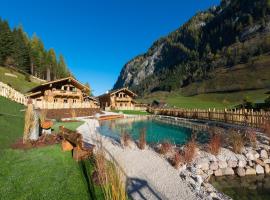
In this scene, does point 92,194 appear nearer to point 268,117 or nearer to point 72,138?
point 72,138

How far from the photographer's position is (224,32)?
5620 inches

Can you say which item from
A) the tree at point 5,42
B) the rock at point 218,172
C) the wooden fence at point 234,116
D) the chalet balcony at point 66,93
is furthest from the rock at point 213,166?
the tree at point 5,42

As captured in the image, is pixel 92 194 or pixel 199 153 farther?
pixel 199 153

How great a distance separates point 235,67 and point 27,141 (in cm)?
10110

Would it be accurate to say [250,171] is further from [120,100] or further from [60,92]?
[120,100]

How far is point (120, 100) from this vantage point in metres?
56.2

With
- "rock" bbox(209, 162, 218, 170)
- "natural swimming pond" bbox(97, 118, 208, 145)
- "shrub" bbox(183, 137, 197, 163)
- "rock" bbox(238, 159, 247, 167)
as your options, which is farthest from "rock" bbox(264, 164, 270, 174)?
"natural swimming pond" bbox(97, 118, 208, 145)

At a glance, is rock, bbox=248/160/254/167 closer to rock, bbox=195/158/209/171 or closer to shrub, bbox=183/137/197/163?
rock, bbox=195/158/209/171

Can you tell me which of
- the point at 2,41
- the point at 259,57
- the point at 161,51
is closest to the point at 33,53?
the point at 2,41

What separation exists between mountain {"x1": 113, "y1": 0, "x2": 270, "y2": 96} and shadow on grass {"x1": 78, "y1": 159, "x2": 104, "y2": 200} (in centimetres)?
7983

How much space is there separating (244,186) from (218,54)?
4875 inches

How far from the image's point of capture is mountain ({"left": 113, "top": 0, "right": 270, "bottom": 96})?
93312mm

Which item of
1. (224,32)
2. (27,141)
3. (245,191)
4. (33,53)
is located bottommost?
(245,191)

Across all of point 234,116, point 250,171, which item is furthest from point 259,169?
point 234,116
